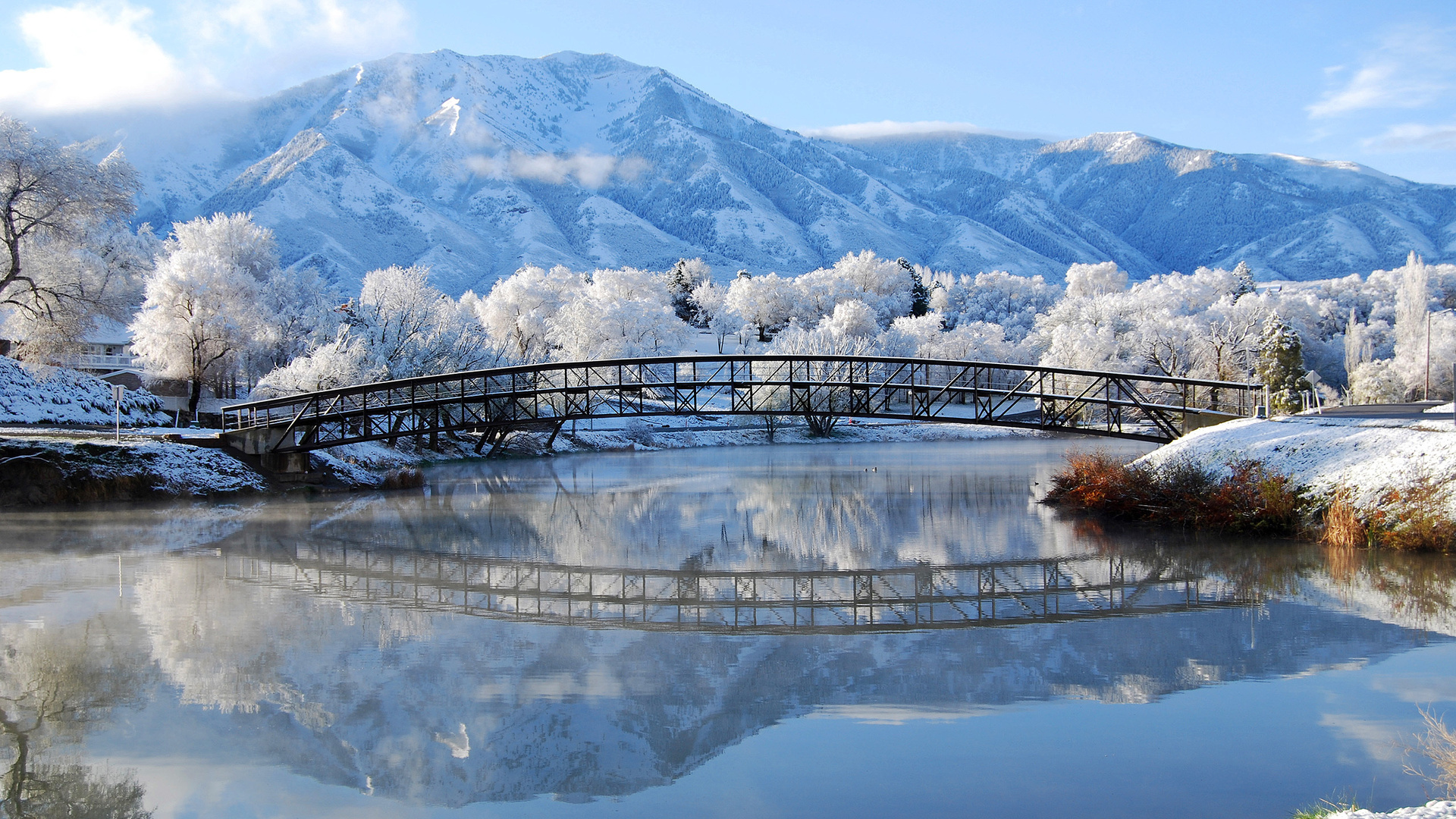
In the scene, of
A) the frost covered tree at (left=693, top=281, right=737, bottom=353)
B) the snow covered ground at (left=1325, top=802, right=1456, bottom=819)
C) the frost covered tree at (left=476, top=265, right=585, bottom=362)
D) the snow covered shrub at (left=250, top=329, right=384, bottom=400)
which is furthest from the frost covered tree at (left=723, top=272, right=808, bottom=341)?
the snow covered ground at (left=1325, top=802, right=1456, bottom=819)

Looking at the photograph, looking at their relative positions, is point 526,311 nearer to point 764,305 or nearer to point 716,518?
point 764,305

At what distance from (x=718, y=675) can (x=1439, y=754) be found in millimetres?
7585

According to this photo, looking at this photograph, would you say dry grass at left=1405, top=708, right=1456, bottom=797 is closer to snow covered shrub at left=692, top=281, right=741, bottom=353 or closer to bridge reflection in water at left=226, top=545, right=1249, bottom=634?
bridge reflection in water at left=226, top=545, right=1249, bottom=634

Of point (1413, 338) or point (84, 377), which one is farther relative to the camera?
point (1413, 338)

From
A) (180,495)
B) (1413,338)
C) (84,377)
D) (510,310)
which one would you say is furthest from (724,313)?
(180,495)

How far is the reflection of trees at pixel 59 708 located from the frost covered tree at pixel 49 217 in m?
32.5

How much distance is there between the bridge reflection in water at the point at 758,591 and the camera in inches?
629

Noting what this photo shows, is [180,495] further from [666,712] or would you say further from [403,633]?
[666,712]

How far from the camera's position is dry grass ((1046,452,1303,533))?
24.5m

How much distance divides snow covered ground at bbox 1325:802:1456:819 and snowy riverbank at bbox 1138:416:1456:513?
18125 mm

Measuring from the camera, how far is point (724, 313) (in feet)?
379

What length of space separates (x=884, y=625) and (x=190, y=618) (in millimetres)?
11524

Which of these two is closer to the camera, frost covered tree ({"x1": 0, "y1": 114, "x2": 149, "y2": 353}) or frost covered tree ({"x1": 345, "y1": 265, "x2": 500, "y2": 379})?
frost covered tree ({"x1": 0, "y1": 114, "x2": 149, "y2": 353})

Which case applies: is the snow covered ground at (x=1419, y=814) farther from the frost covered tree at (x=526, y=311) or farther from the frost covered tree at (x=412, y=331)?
the frost covered tree at (x=526, y=311)
